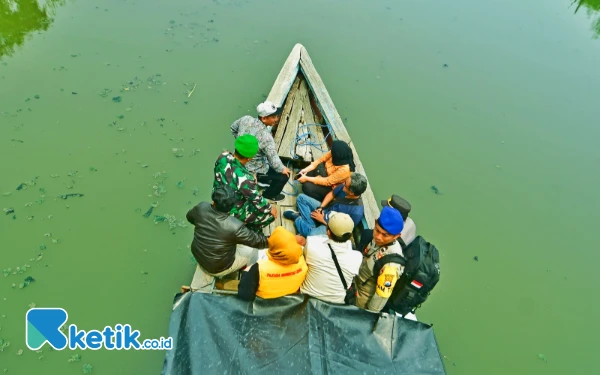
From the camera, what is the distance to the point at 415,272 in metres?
2.36

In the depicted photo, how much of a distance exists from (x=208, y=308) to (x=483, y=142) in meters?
4.76

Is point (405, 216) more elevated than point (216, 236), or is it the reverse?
point (405, 216)

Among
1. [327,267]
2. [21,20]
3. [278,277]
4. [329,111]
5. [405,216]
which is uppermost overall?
[21,20]

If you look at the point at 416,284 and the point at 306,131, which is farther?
the point at 306,131

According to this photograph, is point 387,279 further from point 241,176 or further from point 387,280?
point 241,176

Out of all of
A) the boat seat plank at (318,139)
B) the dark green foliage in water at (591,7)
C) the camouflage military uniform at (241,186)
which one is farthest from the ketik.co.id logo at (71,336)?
the dark green foliage in water at (591,7)

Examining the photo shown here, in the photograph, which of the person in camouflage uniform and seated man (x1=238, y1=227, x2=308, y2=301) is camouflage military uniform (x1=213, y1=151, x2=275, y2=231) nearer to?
the person in camouflage uniform

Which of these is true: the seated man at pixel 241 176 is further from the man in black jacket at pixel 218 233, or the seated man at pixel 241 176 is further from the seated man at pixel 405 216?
the seated man at pixel 405 216

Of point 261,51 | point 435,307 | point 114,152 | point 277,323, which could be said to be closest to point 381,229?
point 277,323

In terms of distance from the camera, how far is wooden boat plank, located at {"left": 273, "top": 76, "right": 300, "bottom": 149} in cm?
440

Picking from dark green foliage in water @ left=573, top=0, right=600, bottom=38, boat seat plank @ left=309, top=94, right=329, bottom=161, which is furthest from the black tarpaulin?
dark green foliage in water @ left=573, top=0, right=600, bottom=38

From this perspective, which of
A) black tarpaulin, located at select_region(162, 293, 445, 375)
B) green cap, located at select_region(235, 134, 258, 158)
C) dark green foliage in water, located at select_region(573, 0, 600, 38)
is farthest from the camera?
dark green foliage in water, located at select_region(573, 0, 600, 38)

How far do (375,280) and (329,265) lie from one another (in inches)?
14.7

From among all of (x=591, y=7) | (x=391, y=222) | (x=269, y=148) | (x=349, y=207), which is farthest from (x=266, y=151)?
(x=591, y=7)
